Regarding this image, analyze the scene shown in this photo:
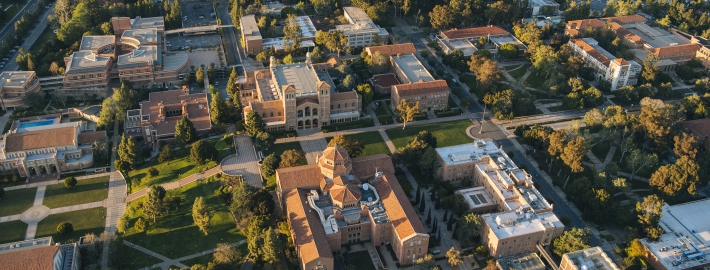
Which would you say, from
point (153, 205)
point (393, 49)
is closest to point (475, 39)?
point (393, 49)

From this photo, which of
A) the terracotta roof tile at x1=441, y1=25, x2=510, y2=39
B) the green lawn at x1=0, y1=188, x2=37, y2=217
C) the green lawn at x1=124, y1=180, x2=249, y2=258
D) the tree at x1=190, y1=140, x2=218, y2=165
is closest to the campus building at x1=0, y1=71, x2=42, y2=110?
the green lawn at x1=0, y1=188, x2=37, y2=217

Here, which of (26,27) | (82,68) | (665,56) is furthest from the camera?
(26,27)

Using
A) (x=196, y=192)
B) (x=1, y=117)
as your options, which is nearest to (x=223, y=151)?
(x=196, y=192)

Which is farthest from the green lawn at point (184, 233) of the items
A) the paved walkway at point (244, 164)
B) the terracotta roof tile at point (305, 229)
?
the terracotta roof tile at point (305, 229)

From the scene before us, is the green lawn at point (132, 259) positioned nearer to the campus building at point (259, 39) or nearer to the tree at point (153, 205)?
the tree at point (153, 205)

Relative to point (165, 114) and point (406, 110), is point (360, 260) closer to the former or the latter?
point (406, 110)

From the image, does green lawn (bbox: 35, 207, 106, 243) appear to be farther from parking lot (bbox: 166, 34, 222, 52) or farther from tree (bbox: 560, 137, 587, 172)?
tree (bbox: 560, 137, 587, 172)

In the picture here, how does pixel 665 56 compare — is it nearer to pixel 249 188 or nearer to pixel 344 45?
pixel 344 45
